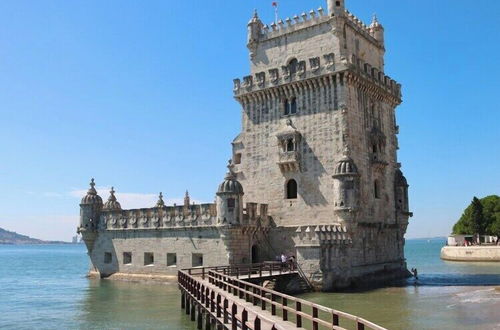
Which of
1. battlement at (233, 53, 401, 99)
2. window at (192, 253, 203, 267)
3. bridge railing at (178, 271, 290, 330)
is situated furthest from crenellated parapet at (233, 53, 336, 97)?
bridge railing at (178, 271, 290, 330)

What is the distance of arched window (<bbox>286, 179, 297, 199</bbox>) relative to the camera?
38.1 meters

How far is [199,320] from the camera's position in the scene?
2267cm

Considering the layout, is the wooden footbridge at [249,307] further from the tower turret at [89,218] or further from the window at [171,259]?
the tower turret at [89,218]

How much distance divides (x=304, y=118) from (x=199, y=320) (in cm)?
1941

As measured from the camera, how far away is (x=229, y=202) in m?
35.1

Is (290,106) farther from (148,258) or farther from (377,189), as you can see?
(148,258)

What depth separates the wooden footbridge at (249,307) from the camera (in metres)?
13.7

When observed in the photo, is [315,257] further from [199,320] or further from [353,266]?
[199,320]

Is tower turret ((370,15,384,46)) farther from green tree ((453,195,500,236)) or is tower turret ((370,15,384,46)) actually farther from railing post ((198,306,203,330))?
green tree ((453,195,500,236))

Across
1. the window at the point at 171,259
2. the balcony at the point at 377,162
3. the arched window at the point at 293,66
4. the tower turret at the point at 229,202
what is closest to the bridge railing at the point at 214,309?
the tower turret at the point at 229,202

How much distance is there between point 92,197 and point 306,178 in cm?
1947

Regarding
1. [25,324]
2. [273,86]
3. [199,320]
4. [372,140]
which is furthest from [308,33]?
[25,324]

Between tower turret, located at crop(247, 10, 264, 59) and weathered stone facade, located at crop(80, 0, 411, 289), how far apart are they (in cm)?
9

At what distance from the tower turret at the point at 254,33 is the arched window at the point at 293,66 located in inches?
143
